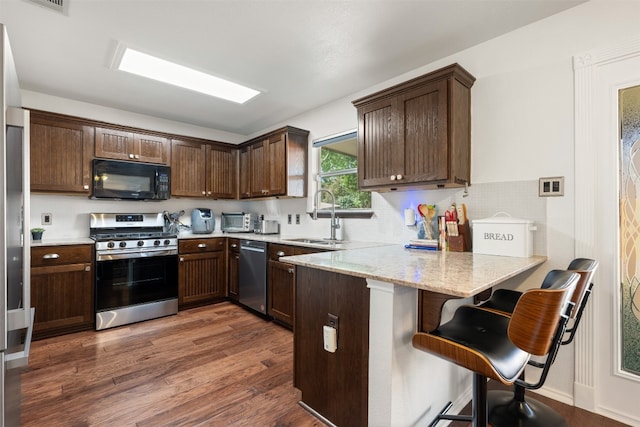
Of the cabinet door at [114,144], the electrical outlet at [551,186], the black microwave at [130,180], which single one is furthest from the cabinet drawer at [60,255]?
the electrical outlet at [551,186]

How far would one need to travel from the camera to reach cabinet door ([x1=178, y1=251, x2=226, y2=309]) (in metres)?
3.58

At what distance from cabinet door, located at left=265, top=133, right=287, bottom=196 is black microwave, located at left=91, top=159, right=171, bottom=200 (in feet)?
4.31

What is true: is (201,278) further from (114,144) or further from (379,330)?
(379,330)

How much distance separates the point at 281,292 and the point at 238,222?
1.73 meters

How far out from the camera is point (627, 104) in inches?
66.1

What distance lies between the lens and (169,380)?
2.07 m

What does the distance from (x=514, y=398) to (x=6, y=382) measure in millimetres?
2350

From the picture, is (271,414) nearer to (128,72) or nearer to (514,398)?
(514,398)

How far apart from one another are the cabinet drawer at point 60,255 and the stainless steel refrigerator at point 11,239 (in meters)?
1.99

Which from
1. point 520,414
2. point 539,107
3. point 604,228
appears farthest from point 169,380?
point 539,107

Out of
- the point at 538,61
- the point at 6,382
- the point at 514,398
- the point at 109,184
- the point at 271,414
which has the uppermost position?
the point at 538,61

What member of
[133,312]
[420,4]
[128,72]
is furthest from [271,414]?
[128,72]

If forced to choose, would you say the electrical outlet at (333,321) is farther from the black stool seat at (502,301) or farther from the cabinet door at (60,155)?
the cabinet door at (60,155)

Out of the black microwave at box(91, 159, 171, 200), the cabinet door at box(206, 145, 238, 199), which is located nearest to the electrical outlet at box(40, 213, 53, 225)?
the black microwave at box(91, 159, 171, 200)
